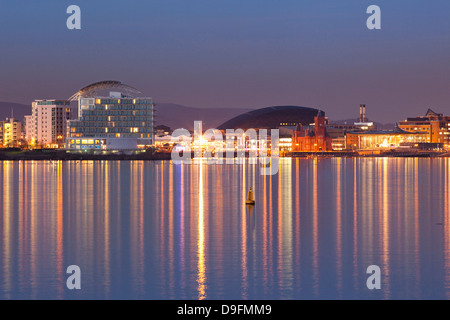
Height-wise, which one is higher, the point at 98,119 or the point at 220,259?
the point at 98,119

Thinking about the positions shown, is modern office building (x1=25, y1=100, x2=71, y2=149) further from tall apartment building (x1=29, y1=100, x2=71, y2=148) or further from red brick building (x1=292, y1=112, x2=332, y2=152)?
red brick building (x1=292, y1=112, x2=332, y2=152)

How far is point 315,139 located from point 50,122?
7308 cm

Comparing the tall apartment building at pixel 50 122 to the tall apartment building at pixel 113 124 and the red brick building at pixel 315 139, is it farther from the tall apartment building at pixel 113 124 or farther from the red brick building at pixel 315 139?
the red brick building at pixel 315 139

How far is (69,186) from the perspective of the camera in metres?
51.1

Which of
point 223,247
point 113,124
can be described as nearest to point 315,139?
point 113,124

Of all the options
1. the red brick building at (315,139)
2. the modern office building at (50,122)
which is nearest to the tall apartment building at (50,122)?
the modern office building at (50,122)

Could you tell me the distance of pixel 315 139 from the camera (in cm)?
18675

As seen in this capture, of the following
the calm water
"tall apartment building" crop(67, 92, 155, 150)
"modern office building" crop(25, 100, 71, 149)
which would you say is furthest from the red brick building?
the calm water

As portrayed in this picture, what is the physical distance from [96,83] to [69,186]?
108 meters

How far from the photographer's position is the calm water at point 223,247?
1636 centimetres

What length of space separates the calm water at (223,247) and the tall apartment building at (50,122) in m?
137

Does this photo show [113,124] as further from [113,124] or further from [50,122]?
[50,122]
